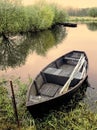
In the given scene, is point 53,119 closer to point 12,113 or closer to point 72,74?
point 12,113

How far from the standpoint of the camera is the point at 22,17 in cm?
5759

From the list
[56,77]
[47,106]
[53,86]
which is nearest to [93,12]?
[56,77]

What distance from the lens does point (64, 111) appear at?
16.6m

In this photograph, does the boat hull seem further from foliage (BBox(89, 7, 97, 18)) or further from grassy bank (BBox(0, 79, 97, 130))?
foliage (BBox(89, 7, 97, 18))

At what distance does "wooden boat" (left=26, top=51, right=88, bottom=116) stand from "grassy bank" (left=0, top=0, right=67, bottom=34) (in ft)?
95.3

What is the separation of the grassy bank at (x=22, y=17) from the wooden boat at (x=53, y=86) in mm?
29043

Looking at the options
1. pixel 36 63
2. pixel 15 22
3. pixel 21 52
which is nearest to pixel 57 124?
pixel 36 63

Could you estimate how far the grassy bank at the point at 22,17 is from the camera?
5169 centimetres

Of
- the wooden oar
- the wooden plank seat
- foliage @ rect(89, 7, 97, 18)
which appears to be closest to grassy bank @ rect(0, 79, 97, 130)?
the wooden oar

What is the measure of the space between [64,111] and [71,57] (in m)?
11.9

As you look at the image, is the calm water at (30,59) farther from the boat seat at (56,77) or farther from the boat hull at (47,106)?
the boat hull at (47,106)

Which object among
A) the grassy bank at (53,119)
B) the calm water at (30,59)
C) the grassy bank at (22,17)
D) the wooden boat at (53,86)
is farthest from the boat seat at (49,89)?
the grassy bank at (22,17)

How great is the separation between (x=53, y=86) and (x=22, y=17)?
133 ft

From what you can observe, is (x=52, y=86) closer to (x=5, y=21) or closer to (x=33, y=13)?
(x=5, y=21)
